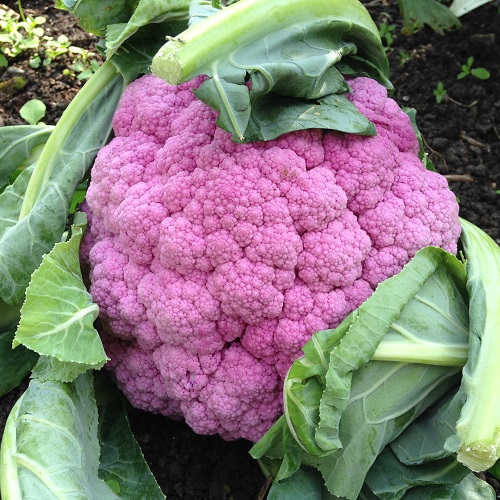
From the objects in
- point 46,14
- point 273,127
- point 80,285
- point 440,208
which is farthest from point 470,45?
point 80,285

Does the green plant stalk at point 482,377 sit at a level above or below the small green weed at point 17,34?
below

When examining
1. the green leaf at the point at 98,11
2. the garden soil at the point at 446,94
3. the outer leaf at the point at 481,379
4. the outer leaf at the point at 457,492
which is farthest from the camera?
the garden soil at the point at 446,94

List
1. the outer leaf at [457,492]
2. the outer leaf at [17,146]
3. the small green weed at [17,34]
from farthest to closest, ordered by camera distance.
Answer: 1. the small green weed at [17,34]
2. the outer leaf at [17,146]
3. the outer leaf at [457,492]

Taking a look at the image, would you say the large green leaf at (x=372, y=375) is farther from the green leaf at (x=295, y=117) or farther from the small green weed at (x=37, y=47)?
the small green weed at (x=37, y=47)

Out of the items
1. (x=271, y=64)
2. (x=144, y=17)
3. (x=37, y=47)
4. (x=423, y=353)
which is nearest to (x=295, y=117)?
(x=271, y=64)

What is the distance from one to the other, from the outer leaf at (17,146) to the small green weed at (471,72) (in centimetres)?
171

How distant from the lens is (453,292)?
1.66 metres

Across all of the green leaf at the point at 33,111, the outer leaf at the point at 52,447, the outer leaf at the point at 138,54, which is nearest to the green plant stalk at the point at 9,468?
the outer leaf at the point at 52,447

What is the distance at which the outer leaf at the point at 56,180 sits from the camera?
1809mm

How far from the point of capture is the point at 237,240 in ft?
5.47

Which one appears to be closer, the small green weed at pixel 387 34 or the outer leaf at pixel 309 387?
the outer leaf at pixel 309 387

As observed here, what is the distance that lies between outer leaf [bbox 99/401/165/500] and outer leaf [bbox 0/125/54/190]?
0.83 metres

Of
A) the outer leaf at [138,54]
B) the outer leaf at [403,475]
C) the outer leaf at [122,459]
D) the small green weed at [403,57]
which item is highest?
the outer leaf at [138,54]

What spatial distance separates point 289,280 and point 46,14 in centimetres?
207
